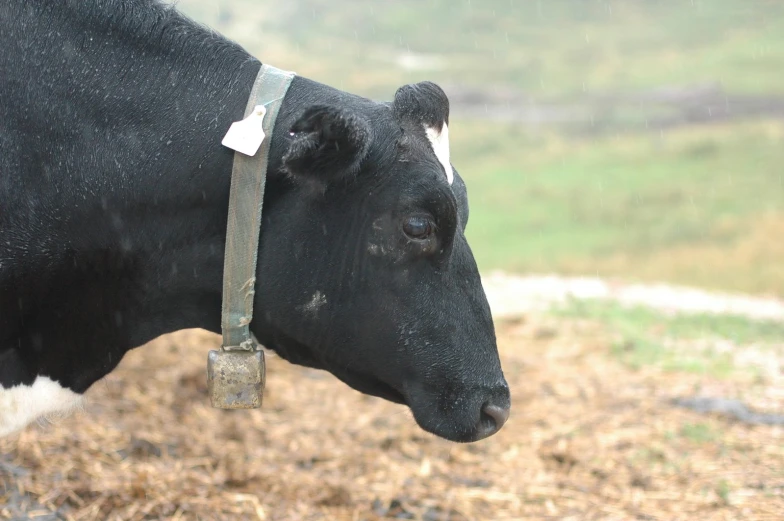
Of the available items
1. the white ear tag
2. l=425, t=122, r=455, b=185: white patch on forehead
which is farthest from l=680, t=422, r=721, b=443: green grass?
the white ear tag

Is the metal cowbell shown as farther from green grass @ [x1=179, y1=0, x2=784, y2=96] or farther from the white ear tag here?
green grass @ [x1=179, y1=0, x2=784, y2=96]

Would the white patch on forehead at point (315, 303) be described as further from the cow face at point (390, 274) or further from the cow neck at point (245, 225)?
the cow neck at point (245, 225)

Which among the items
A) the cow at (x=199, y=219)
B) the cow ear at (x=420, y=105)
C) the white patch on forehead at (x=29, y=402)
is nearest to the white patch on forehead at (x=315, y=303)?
the cow at (x=199, y=219)

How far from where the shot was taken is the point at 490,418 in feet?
10.3

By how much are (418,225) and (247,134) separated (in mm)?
612

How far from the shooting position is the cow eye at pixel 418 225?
296 centimetres

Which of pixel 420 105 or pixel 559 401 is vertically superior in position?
pixel 420 105

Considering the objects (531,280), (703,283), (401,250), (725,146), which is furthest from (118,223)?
(725,146)

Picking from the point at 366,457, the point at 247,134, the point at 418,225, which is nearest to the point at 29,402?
the point at 247,134

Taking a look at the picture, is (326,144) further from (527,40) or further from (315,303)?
(527,40)

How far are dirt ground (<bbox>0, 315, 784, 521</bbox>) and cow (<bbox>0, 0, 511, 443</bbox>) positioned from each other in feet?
3.32

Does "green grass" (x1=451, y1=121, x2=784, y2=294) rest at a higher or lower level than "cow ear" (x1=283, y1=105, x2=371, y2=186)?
higher

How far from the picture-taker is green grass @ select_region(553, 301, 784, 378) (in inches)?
Result: 305

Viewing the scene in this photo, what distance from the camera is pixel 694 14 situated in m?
41.0
